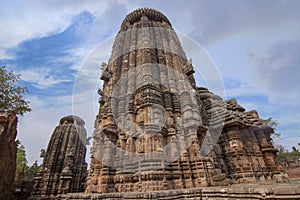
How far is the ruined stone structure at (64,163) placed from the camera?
14.2m

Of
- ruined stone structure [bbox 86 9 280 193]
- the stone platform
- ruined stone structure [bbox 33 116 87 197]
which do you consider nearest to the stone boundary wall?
the stone platform

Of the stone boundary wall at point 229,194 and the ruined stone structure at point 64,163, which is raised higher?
the ruined stone structure at point 64,163

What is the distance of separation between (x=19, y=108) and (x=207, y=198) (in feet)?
43.0

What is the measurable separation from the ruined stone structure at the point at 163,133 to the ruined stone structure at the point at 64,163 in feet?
23.3

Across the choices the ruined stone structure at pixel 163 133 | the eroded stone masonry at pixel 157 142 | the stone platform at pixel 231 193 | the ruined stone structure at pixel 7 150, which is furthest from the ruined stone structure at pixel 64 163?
the stone platform at pixel 231 193

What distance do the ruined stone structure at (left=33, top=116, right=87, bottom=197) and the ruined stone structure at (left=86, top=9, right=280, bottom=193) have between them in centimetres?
712

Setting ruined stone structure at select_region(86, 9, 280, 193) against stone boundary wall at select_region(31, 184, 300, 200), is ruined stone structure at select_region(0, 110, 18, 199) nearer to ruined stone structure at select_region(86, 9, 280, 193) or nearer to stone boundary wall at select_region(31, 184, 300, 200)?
ruined stone structure at select_region(86, 9, 280, 193)

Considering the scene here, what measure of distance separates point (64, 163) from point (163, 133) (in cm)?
1283

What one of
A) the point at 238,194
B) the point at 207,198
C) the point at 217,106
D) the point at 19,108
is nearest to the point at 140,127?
the point at 207,198

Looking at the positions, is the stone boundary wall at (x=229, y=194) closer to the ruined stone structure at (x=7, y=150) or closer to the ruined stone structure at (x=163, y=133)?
the ruined stone structure at (x=163, y=133)

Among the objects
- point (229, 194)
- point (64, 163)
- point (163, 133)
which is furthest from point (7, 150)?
point (229, 194)

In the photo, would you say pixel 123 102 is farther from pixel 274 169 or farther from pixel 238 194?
pixel 274 169

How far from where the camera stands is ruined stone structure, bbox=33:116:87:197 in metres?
14.2

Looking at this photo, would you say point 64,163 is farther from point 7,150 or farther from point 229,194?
point 229,194
